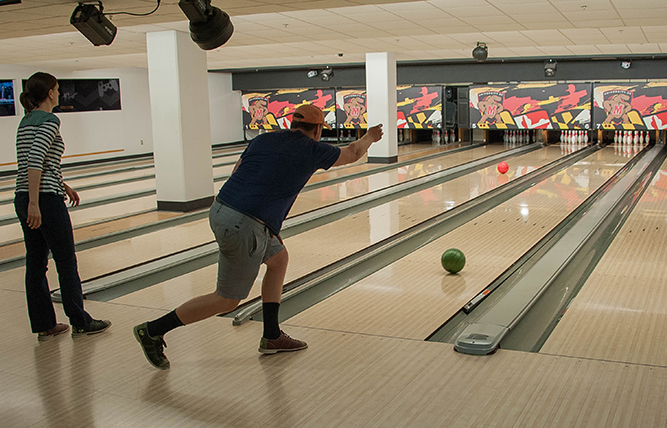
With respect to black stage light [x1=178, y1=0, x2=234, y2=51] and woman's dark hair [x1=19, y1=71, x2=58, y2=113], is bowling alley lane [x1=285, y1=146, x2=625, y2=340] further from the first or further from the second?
black stage light [x1=178, y1=0, x2=234, y2=51]

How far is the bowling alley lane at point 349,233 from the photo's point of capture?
3475 mm

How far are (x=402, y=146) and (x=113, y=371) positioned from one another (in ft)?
37.6

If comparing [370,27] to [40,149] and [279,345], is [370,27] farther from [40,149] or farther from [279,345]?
[279,345]

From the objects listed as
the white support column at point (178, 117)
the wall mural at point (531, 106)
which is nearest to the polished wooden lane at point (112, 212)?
the white support column at point (178, 117)

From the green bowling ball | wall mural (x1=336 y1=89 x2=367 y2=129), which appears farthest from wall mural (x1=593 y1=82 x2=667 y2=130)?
the green bowling ball

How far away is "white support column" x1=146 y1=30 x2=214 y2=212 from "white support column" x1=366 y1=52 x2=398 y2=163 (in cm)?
412

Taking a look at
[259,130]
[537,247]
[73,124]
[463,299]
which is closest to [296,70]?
[259,130]

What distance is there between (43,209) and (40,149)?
0.23 m

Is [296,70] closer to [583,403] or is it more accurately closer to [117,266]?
[117,266]

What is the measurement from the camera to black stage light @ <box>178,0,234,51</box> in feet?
11.0

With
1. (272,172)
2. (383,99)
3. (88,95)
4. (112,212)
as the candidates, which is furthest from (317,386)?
(88,95)

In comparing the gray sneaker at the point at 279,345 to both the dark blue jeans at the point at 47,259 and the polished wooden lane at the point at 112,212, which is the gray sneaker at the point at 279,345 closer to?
the dark blue jeans at the point at 47,259

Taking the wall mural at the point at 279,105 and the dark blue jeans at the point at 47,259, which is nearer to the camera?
the dark blue jeans at the point at 47,259

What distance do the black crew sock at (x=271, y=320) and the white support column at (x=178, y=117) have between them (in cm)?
397
